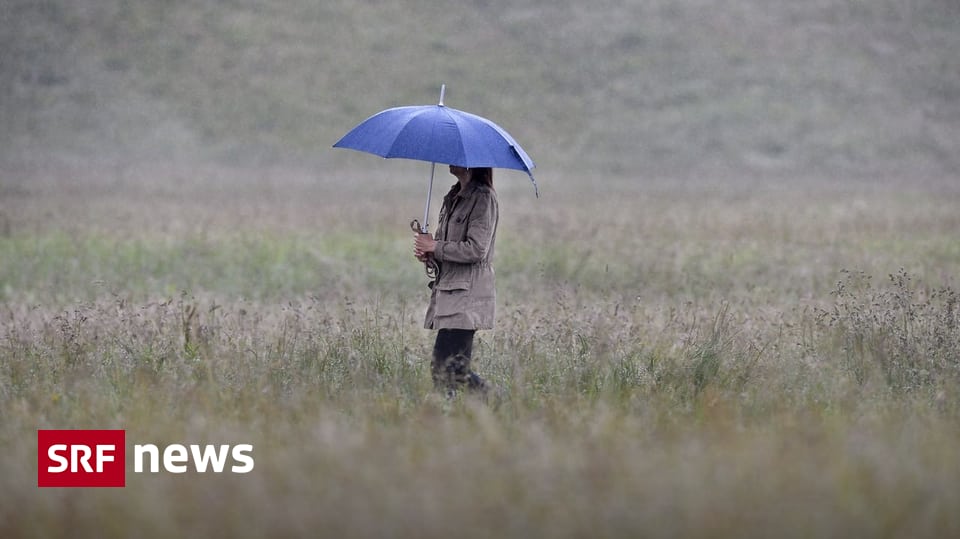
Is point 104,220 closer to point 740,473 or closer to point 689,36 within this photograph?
point 740,473

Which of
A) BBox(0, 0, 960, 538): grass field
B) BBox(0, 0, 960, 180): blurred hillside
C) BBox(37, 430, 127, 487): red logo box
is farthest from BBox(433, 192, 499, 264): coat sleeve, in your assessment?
BBox(0, 0, 960, 180): blurred hillside

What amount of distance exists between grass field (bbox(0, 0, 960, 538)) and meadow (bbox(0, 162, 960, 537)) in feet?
0.08

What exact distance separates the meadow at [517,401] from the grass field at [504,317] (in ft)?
0.08

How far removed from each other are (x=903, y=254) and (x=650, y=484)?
45.2 ft

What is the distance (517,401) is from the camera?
6.75m

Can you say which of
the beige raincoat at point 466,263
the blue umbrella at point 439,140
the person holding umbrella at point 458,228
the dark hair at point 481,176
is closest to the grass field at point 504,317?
the person holding umbrella at point 458,228

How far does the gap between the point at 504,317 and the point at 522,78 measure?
149 ft

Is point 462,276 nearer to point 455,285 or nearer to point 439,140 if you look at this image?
point 455,285

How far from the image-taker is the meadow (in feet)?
15.3

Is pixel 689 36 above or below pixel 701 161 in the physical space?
above

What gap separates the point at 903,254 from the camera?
17.3 meters

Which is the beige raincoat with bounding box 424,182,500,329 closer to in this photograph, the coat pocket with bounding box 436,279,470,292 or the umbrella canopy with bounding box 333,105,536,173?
the coat pocket with bounding box 436,279,470,292

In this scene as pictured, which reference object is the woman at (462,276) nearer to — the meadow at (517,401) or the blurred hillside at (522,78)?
the meadow at (517,401)

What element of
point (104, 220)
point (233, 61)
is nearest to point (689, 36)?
point (233, 61)
